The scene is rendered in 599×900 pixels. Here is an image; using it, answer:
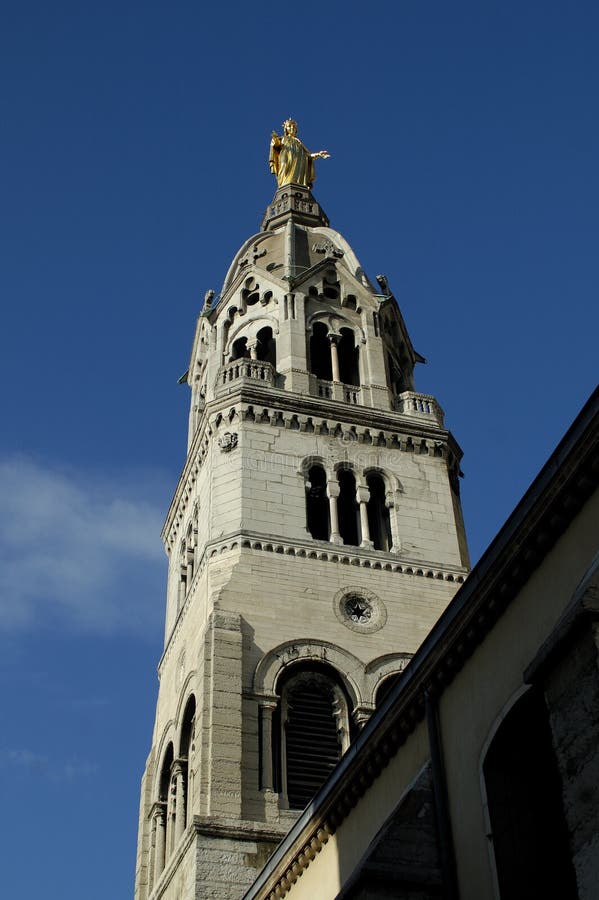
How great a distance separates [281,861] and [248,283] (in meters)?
24.6

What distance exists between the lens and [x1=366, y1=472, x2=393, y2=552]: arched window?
35156 mm

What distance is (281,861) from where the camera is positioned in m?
21.2

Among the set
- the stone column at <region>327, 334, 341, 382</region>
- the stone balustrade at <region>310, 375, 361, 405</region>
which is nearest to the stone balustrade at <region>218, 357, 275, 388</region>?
the stone balustrade at <region>310, 375, 361, 405</region>

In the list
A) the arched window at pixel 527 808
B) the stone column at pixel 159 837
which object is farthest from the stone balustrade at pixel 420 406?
the arched window at pixel 527 808

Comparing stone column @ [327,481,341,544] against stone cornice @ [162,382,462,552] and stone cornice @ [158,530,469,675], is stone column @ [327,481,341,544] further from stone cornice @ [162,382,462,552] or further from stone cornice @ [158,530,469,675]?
stone cornice @ [162,382,462,552]

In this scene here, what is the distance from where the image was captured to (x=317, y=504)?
35688 millimetres

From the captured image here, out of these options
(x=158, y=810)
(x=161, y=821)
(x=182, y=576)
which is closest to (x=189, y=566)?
(x=182, y=576)

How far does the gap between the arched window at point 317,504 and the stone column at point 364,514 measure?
92cm

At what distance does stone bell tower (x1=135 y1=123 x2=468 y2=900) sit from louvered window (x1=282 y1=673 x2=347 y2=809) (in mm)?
36

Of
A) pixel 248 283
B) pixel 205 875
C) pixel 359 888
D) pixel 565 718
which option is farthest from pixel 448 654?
pixel 248 283

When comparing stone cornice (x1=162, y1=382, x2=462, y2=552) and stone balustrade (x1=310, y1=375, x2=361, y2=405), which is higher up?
stone balustrade (x1=310, y1=375, x2=361, y2=405)

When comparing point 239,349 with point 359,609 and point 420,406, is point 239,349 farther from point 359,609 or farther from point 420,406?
point 359,609

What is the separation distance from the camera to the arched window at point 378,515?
35156 millimetres

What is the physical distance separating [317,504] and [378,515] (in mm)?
1752
